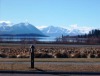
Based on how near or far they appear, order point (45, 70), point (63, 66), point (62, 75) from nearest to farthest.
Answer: point (62, 75)
point (45, 70)
point (63, 66)

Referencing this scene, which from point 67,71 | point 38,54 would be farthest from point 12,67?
point 38,54

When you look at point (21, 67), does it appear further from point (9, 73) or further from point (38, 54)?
point (38, 54)

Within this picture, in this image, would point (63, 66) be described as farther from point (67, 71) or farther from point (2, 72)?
point (2, 72)

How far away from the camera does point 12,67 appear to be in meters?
20.9

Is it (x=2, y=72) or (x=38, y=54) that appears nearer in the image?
(x=2, y=72)

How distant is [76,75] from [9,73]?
334 cm

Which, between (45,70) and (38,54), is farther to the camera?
(38,54)

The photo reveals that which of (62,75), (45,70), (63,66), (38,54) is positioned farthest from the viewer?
(38,54)

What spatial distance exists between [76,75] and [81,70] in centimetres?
149

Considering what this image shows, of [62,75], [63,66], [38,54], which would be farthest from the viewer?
[38,54]

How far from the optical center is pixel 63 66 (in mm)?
21734

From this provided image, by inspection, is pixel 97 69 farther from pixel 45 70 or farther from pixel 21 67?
pixel 21 67

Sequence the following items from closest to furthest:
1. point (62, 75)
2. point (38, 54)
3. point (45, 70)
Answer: point (62, 75)
point (45, 70)
point (38, 54)

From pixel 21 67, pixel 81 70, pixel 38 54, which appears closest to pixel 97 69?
pixel 81 70
